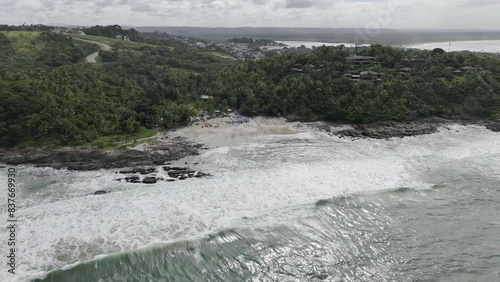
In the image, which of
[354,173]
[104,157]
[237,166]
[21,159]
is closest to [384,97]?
[354,173]

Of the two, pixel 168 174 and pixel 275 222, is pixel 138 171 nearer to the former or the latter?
pixel 168 174

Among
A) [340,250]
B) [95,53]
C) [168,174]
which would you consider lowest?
[340,250]

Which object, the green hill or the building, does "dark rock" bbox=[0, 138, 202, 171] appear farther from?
the building

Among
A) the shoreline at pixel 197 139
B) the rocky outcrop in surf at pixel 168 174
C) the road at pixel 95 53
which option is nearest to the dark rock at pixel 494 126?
the shoreline at pixel 197 139

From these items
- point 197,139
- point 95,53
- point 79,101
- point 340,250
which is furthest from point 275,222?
point 95,53

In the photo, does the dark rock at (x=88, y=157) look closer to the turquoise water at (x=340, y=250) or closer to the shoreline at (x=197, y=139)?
the shoreline at (x=197, y=139)

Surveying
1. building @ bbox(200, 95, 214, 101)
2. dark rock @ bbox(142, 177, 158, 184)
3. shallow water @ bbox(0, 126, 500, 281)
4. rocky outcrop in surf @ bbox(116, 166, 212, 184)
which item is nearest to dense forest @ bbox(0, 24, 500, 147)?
building @ bbox(200, 95, 214, 101)
